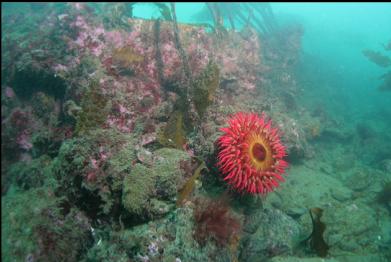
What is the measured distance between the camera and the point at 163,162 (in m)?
4.28

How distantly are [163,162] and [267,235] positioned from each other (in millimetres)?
2278

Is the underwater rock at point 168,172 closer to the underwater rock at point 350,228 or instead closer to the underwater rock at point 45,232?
the underwater rock at point 45,232

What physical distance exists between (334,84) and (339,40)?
20.8 meters

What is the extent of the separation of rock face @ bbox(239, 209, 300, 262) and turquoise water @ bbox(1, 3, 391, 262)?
24 mm

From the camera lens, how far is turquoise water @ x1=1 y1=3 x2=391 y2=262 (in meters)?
4.04

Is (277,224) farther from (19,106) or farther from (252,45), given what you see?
(252,45)

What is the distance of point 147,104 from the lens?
19.5 feet

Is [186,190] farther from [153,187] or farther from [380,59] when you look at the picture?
[380,59]

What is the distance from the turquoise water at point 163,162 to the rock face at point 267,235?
24mm

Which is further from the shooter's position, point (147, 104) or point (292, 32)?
point (292, 32)

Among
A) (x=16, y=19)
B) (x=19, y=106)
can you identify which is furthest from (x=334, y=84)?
(x=16, y=19)

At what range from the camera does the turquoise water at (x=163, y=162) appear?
4035 mm

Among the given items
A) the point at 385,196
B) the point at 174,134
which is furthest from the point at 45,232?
the point at 385,196

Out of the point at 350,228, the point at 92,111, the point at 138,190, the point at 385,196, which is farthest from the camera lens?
the point at 385,196
